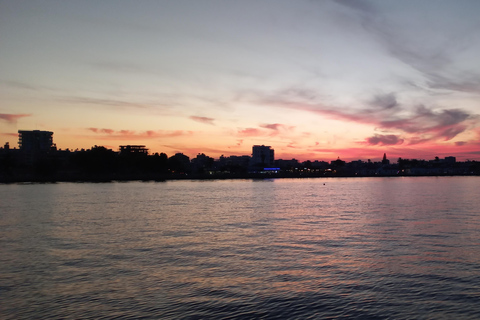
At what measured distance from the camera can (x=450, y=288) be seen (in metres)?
21.6

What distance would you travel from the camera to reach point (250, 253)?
30.3 meters

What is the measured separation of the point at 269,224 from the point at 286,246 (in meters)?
14.9

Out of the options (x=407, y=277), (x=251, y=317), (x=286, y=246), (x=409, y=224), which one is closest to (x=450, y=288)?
(x=407, y=277)

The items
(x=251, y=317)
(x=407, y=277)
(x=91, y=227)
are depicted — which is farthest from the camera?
(x=91, y=227)

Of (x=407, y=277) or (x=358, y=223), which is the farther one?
(x=358, y=223)

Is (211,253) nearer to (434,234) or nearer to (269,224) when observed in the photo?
(269,224)

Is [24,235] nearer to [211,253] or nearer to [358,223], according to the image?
[211,253]

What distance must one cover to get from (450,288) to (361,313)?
7100 millimetres

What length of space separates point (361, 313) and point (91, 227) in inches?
1434

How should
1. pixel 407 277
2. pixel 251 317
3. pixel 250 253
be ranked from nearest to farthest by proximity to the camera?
pixel 251 317
pixel 407 277
pixel 250 253

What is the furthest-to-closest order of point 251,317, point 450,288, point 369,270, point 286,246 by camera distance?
point 286,246 → point 369,270 → point 450,288 → point 251,317

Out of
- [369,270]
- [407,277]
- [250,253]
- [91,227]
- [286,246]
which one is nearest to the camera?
[407,277]

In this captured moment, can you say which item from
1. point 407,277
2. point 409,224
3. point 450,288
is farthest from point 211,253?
point 409,224

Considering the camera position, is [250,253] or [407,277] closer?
[407,277]
